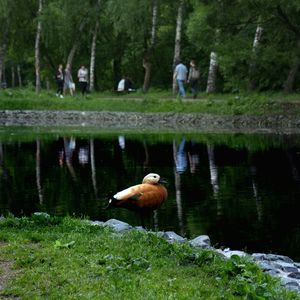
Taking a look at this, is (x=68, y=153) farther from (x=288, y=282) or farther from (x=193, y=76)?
(x=288, y=282)

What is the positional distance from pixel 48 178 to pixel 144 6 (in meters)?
27.6

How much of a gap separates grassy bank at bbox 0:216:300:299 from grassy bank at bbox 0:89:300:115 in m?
27.4

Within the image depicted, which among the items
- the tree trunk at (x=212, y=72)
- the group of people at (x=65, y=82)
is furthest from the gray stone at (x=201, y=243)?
the group of people at (x=65, y=82)

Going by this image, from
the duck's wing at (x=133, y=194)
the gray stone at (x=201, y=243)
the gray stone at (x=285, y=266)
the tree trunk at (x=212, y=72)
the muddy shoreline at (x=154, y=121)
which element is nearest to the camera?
the gray stone at (x=285, y=266)

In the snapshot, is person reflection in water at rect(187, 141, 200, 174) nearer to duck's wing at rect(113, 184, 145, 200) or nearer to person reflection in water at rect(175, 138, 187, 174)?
person reflection in water at rect(175, 138, 187, 174)

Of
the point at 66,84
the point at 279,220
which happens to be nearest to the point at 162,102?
the point at 66,84

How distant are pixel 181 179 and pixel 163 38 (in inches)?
1424

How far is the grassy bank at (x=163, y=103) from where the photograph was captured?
3716cm

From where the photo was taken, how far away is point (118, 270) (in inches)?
329

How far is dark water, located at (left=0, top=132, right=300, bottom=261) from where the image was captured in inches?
561

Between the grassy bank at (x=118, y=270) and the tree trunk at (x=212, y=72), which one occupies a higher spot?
the grassy bank at (x=118, y=270)

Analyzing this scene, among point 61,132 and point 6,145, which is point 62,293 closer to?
point 6,145

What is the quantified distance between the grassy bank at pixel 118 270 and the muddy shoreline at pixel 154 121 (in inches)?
1043

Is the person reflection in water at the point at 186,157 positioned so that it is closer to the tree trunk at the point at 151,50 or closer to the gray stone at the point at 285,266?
the gray stone at the point at 285,266
